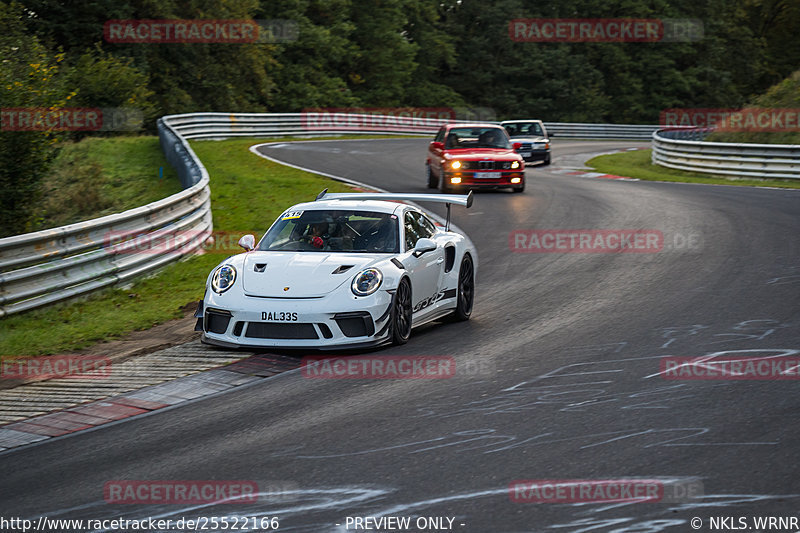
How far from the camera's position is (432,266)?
10.3 metres

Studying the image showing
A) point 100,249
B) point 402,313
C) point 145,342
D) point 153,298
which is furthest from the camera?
point 153,298

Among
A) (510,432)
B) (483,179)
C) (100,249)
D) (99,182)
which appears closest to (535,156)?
(483,179)

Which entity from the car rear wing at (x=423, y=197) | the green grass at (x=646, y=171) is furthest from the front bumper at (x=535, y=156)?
the car rear wing at (x=423, y=197)

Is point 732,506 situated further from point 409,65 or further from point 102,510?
point 409,65

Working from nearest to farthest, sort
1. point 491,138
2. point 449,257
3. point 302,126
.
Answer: point 449,257
point 491,138
point 302,126

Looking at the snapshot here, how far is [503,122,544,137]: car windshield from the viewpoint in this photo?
1368 inches

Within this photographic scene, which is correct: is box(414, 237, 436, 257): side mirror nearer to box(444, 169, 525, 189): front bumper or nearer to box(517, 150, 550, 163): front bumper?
box(444, 169, 525, 189): front bumper

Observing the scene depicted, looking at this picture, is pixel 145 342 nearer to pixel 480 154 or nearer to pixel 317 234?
pixel 317 234

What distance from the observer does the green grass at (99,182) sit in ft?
59.4

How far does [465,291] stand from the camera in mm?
10914

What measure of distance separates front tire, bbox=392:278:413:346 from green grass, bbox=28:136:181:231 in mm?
8123

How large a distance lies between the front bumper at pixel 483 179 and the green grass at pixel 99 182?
6214 mm

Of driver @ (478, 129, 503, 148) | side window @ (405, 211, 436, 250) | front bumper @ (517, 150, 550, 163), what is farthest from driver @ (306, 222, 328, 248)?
front bumper @ (517, 150, 550, 163)

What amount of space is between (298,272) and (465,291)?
7.71 ft
